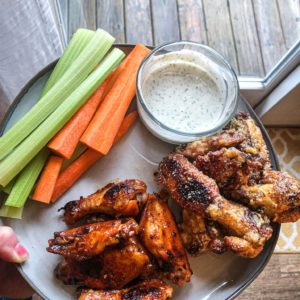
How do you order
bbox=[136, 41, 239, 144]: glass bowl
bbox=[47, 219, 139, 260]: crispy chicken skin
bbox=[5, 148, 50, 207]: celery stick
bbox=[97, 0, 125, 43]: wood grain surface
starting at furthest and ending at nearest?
1. bbox=[97, 0, 125, 43]: wood grain surface
2. bbox=[136, 41, 239, 144]: glass bowl
3. bbox=[5, 148, 50, 207]: celery stick
4. bbox=[47, 219, 139, 260]: crispy chicken skin

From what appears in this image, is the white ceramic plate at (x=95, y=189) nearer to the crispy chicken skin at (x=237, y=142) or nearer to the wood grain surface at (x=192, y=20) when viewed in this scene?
the crispy chicken skin at (x=237, y=142)

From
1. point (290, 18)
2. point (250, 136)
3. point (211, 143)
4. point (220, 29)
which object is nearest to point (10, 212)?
point (211, 143)

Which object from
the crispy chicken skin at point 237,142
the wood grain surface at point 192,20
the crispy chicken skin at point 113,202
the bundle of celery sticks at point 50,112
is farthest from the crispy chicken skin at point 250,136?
the wood grain surface at point 192,20

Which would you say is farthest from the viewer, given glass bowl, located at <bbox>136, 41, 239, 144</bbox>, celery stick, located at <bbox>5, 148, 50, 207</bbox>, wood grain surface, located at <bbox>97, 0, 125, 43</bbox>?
wood grain surface, located at <bbox>97, 0, 125, 43</bbox>

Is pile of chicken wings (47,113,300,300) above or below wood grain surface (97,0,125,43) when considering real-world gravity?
below

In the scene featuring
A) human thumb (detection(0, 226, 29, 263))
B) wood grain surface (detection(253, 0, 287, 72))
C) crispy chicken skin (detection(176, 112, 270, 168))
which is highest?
human thumb (detection(0, 226, 29, 263))

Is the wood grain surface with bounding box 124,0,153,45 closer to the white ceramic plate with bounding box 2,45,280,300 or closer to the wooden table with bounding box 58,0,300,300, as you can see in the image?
the wooden table with bounding box 58,0,300,300

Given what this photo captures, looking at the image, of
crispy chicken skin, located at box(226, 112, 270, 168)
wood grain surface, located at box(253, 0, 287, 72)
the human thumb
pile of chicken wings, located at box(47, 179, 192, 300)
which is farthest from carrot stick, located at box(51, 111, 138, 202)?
wood grain surface, located at box(253, 0, 287, 72)

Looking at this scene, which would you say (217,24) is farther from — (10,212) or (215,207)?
(10,212)

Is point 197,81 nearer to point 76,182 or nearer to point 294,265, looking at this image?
point 76,182
